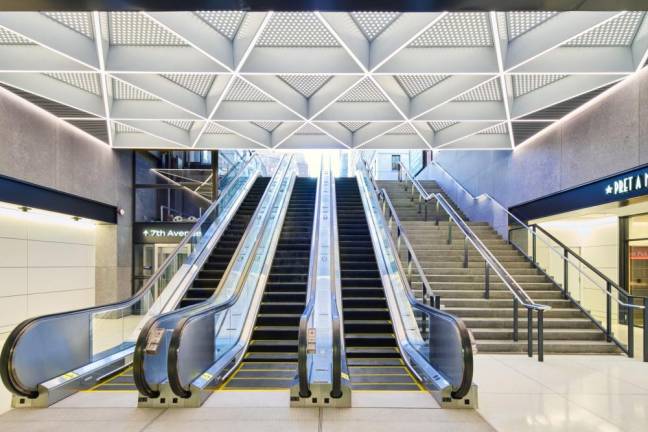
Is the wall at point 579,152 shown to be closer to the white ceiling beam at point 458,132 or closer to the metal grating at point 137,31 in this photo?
the white ceiling beam at point 458,132

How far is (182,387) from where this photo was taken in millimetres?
4004

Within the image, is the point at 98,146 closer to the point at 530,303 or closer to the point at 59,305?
the point at 59,305

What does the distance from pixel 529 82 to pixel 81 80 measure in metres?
8.56

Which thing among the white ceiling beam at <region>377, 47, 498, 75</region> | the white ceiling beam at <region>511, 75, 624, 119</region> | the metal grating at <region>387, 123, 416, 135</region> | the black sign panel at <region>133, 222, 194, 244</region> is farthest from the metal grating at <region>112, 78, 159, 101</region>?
the white ceiling beam at <region>511, 75, 624, 119</region>

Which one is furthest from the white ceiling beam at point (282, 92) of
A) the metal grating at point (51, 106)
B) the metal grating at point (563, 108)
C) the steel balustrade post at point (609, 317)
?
the steel balustrade post at point (609, 317)

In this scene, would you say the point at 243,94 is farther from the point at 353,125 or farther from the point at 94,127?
the point at 94,127

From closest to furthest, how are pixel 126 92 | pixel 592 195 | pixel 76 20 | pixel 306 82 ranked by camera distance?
pixel 76 20
pixel 592 195
pixel 306 82
pixel 126 92

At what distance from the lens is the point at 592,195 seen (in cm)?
763

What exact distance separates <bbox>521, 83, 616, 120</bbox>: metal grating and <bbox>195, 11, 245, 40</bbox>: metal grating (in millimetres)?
5876

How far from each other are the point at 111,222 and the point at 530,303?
10.2 m

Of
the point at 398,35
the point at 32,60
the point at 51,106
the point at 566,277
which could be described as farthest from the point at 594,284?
the point at 51,106

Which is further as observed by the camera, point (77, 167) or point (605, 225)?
point (605, 225)

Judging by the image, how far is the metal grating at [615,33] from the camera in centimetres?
621

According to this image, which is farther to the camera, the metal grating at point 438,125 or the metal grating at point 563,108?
the metal grating at point 438,125
